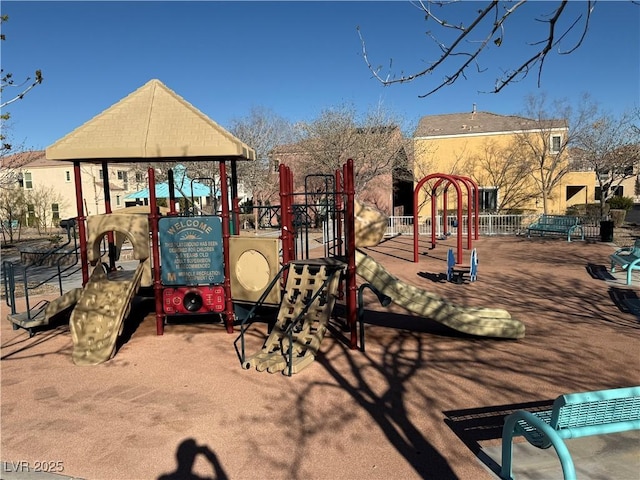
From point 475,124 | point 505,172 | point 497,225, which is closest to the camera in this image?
point 497,225

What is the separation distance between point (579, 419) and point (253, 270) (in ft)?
18.2

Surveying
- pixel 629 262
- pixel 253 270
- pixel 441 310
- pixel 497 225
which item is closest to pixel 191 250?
pixel 253 270

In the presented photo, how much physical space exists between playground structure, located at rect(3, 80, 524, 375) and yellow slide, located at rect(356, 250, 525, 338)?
15 mm

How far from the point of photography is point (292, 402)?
203 inches

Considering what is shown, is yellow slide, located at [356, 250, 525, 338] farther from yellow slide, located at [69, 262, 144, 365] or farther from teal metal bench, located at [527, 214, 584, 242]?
teal metal bench, located at [527, 214, 584, 242]

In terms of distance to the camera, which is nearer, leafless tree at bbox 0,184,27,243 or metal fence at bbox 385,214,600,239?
metal fence at bbox 385,214,600,239

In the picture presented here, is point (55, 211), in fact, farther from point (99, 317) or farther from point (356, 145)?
point (99, 317)

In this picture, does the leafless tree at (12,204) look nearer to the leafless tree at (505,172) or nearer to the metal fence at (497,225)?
the metal fence at (497,225)

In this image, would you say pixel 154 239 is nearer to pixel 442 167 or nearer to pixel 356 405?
pixel 356 405

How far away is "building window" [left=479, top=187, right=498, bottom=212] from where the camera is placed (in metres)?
30.5

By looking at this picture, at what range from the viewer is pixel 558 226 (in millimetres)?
19703

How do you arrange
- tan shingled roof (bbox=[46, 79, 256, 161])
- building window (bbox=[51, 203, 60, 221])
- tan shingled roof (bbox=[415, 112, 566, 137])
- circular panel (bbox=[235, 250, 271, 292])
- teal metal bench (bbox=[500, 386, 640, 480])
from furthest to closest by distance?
building window (bbox=[51, 203, 60, 221]), tan shingled roof (bbox=[415, 112, 566, 137]), circular panel (bbox=[235, 250, 271, 292]), tan shingled roof (bbox=[46, 79, 256, 161]), teal metal bench (bbox=[500, 386, 640, 480])

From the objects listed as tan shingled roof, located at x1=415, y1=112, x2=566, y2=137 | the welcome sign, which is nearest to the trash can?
tan shingled roof, located at x1=415, y1=112, x2=566, y2=137

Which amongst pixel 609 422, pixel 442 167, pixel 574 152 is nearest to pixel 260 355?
pixel 609 422
